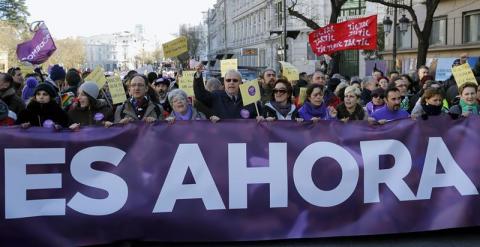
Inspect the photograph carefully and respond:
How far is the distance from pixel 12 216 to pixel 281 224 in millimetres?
2246

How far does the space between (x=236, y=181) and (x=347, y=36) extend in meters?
8.59

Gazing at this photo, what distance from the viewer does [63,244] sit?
15.4 ft

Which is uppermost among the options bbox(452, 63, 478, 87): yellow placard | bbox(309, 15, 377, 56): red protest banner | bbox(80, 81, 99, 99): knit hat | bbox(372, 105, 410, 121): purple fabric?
bbox(309, 15, 377, 56): red protest banner

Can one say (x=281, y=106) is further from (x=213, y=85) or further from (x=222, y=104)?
(x=213, y=85)

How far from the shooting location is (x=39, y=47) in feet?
40.9

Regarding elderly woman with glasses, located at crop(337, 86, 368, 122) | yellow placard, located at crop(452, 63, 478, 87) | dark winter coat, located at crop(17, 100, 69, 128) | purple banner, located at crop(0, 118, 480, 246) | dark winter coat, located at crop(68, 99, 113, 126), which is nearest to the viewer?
purple banner, located at crop(0, 118, 480, 246)

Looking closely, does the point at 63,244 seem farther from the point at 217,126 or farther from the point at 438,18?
the point at 438,18

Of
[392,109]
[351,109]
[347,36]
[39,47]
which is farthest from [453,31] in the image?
[392,109]

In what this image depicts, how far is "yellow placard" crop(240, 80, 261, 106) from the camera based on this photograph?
593 centimetres

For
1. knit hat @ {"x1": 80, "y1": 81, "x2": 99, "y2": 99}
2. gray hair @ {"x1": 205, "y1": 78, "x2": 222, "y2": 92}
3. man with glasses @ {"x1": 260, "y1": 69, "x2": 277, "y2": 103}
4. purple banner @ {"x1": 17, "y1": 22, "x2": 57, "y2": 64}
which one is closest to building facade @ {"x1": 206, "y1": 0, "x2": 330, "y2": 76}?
purple banner @ {"x1": 17, "y1": 22, "x2": 57, "y2": 64}

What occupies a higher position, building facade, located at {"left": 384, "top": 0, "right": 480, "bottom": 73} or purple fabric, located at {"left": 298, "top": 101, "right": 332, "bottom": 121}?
building facade, located at {"left": 384, "top": 0, "right": 480, "bottom": 73}

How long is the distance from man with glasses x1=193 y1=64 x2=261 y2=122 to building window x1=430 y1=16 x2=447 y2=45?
22720 millimetres

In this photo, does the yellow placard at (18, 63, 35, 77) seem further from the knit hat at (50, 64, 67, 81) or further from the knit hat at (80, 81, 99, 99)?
the knit hat at (80, 81, 99, 99)

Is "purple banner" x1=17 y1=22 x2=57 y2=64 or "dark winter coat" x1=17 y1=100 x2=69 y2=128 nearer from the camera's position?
"dark winter coat" x1=17 y1=100 x2=69 y2=128
